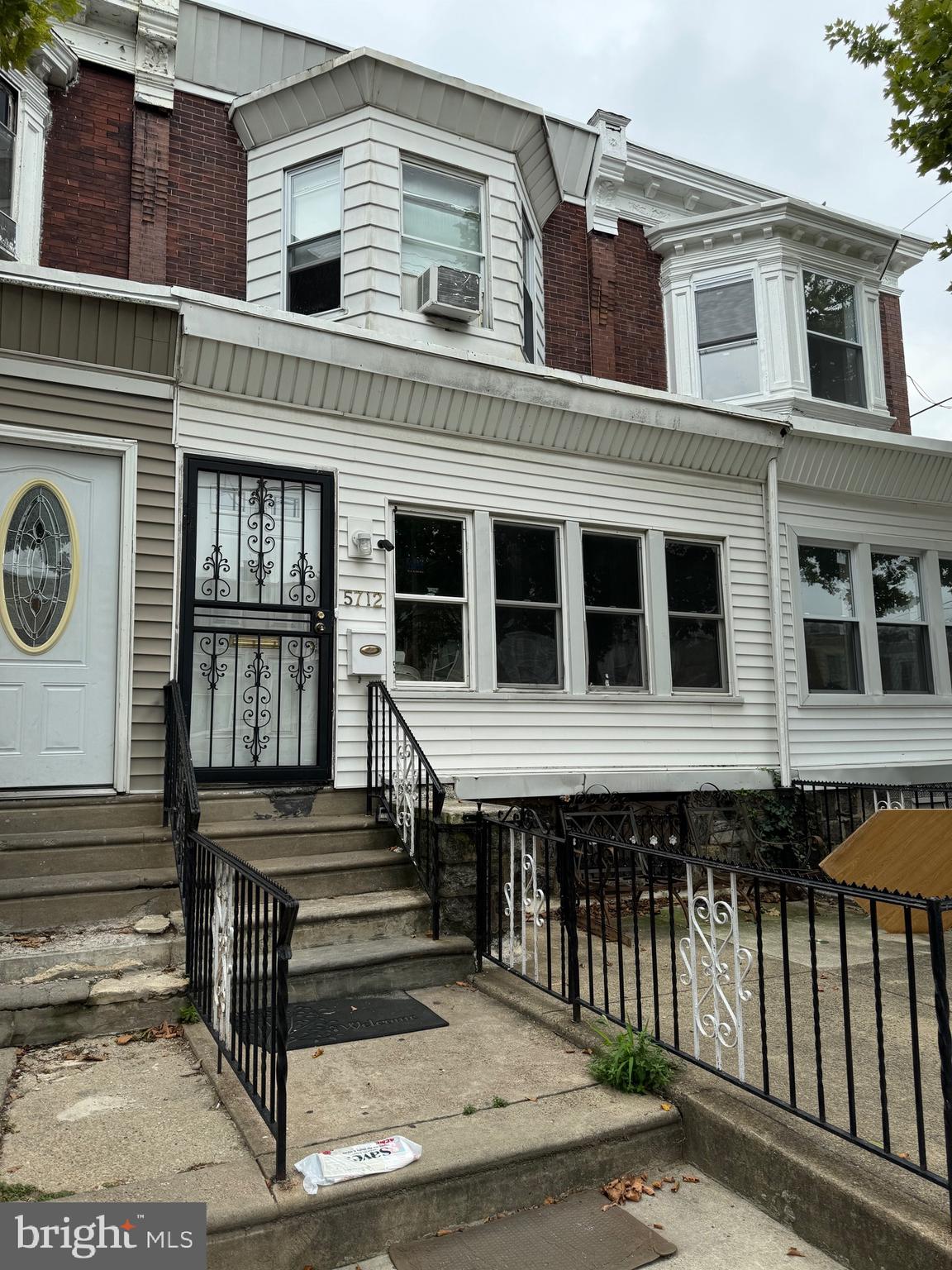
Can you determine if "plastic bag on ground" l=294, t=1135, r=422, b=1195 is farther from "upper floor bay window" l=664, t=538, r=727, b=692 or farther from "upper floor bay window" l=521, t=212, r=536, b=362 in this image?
"upper floor bay window" l=521, t=212, r=536, b=362

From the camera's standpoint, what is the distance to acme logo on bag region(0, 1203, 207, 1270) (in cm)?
270

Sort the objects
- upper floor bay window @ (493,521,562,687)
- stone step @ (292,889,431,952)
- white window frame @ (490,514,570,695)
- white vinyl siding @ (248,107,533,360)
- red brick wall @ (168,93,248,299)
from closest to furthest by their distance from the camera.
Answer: stone step @ (292,889,431,952) < white window frame @ (490,514,570,695) < upper floor bay window @ (493,521,562,687) < white vinyl siding @ (248,107,533,360) < red brick wall @ (168,93,248,299)

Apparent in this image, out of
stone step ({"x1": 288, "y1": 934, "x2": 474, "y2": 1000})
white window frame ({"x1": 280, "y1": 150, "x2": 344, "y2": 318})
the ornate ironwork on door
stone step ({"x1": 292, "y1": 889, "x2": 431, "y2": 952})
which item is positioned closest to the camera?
stone step ({"x1": 288, "y1": 934, "x2": 474, "y2": 1000})

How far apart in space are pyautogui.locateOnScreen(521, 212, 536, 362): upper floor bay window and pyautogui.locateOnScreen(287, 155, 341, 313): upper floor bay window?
2067mm

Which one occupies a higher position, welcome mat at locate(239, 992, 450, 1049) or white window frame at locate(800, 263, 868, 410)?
white window frame at locate(800, 263, 868, 410)

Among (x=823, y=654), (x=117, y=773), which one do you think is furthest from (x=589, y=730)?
(x=117, y=773)

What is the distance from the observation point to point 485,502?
8.02 meters

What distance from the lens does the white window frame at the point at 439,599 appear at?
745cm

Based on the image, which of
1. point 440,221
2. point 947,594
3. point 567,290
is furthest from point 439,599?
point 947,594

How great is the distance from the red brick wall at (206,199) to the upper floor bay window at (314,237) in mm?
542

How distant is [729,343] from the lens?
36.1ft

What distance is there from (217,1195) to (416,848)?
316cm

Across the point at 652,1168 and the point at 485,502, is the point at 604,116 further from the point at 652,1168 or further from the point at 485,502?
the point at 652,1168

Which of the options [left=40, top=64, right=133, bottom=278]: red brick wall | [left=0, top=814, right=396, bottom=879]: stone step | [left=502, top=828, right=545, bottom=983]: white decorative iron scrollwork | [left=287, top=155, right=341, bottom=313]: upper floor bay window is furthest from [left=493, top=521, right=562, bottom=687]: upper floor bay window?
[left=40, top=64, right=133, bottom=278]: red brick wall
